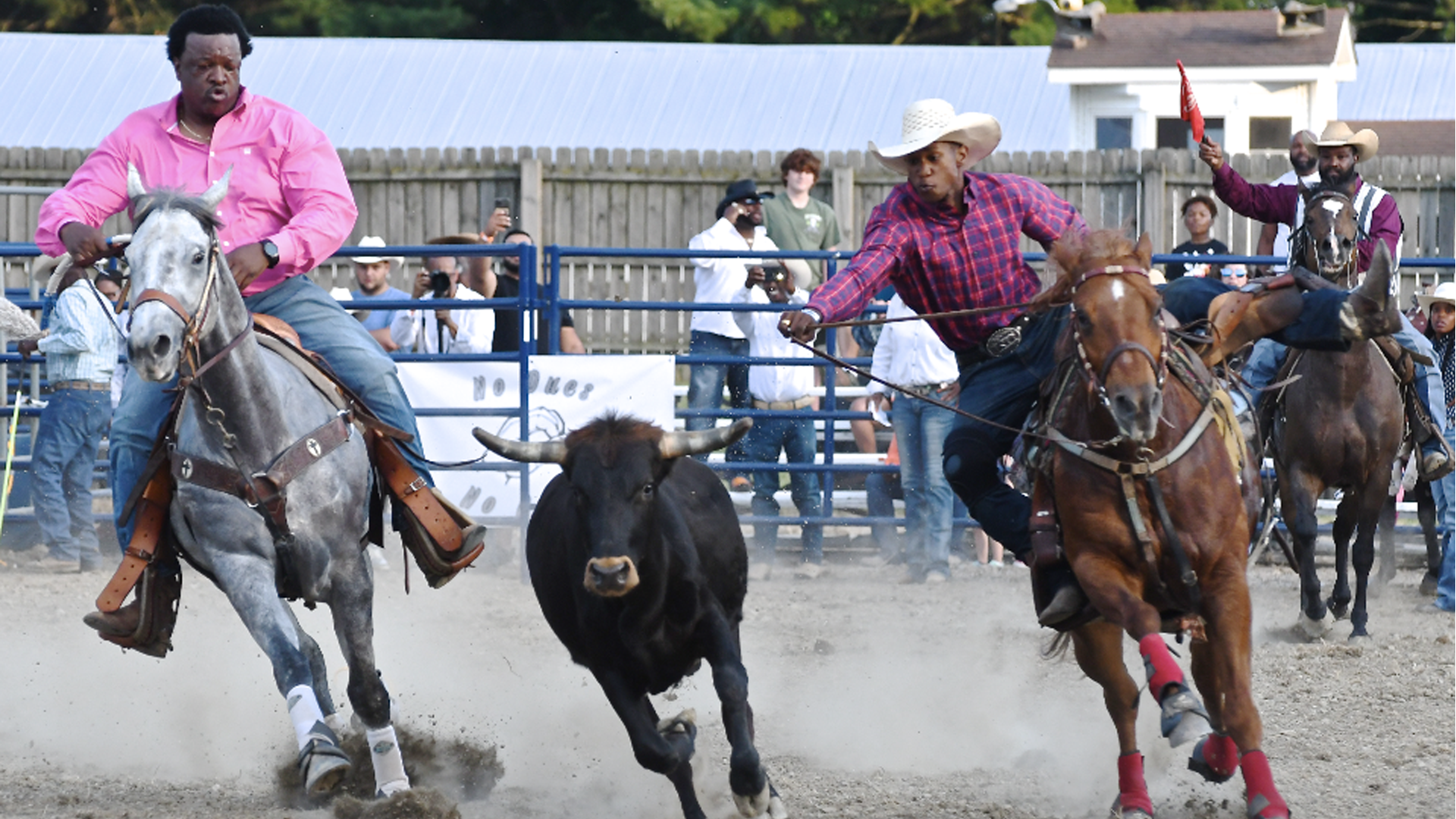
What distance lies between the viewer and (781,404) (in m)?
11.1

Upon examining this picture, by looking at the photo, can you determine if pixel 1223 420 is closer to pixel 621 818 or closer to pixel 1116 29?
pixel 621 818

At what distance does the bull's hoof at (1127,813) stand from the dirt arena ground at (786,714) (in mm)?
250

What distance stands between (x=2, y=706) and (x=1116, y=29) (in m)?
15.3

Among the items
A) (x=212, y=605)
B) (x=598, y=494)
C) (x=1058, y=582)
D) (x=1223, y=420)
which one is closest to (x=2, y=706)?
(x=212, y=605)

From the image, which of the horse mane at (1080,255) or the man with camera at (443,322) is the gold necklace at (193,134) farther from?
the man with camera at (443,322)

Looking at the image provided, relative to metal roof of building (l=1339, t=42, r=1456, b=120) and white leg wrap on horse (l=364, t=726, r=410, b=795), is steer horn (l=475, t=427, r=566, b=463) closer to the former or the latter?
white leg wrap on horse (l=364, t=726, r=410, b=795)

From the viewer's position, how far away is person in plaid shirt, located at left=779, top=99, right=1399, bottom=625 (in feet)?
18.9

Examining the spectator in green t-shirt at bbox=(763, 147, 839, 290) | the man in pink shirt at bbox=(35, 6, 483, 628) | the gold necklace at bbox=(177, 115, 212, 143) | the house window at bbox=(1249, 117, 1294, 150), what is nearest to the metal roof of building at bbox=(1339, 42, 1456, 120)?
the house window at bbox=(1249, 117, 1294, 150)

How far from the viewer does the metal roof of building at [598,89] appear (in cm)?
1928

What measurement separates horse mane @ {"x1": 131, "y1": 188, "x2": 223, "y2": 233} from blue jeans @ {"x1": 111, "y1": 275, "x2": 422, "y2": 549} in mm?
704

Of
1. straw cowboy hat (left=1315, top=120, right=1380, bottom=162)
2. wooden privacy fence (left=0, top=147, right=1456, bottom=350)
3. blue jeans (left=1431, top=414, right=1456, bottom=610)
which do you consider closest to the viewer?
straw cowboy hat (left=1315, top=120, right=1380, bottom=162)

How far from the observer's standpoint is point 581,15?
27.5m

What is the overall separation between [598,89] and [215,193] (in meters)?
15.4

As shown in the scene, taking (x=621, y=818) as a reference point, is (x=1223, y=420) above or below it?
above
